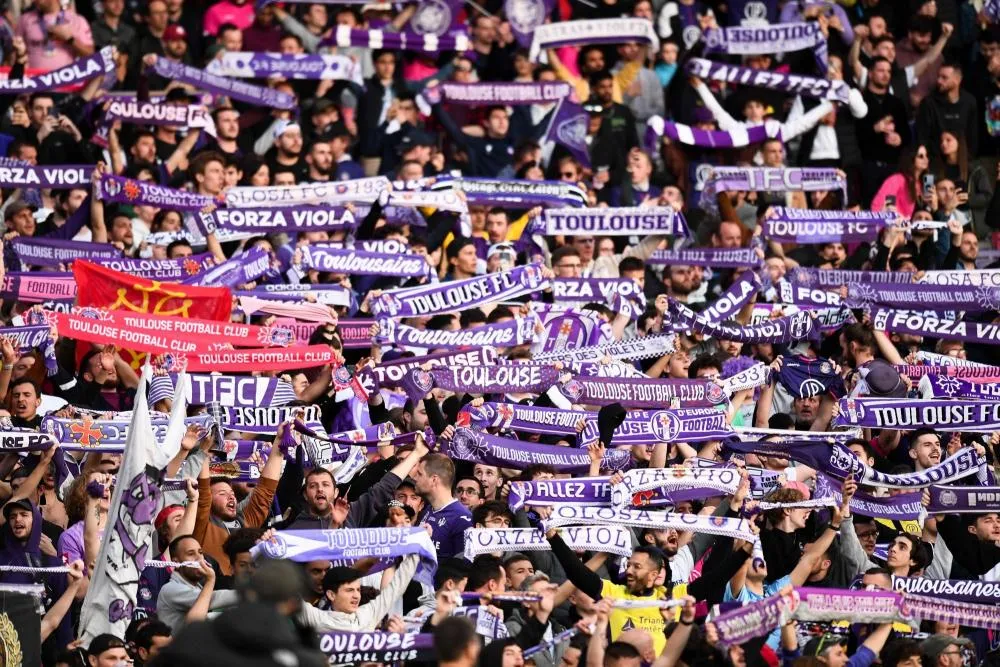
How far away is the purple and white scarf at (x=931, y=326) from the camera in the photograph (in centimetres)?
1523

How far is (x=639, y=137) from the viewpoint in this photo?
19594 mm

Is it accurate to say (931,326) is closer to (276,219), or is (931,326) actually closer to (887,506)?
(887,506)

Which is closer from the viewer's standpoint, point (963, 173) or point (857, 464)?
point (857, 464)

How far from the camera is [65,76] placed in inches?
707

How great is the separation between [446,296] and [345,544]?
4.30 metres

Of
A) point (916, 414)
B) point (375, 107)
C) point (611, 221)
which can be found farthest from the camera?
point (375, 107)

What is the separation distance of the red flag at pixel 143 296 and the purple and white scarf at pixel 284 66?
454 centimetres

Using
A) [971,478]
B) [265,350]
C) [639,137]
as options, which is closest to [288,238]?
[265,350]

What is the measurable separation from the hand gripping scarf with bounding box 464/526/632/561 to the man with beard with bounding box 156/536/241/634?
4.21 ft

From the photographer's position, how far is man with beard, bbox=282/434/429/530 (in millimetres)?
12055

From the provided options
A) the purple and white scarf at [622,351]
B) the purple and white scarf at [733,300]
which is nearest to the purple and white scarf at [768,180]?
the purple and white scarf at [733,300]

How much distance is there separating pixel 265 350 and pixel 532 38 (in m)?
7.01

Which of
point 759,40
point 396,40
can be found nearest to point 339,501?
point 396,40

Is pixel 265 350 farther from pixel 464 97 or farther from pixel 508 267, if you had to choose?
pixel 464 97
